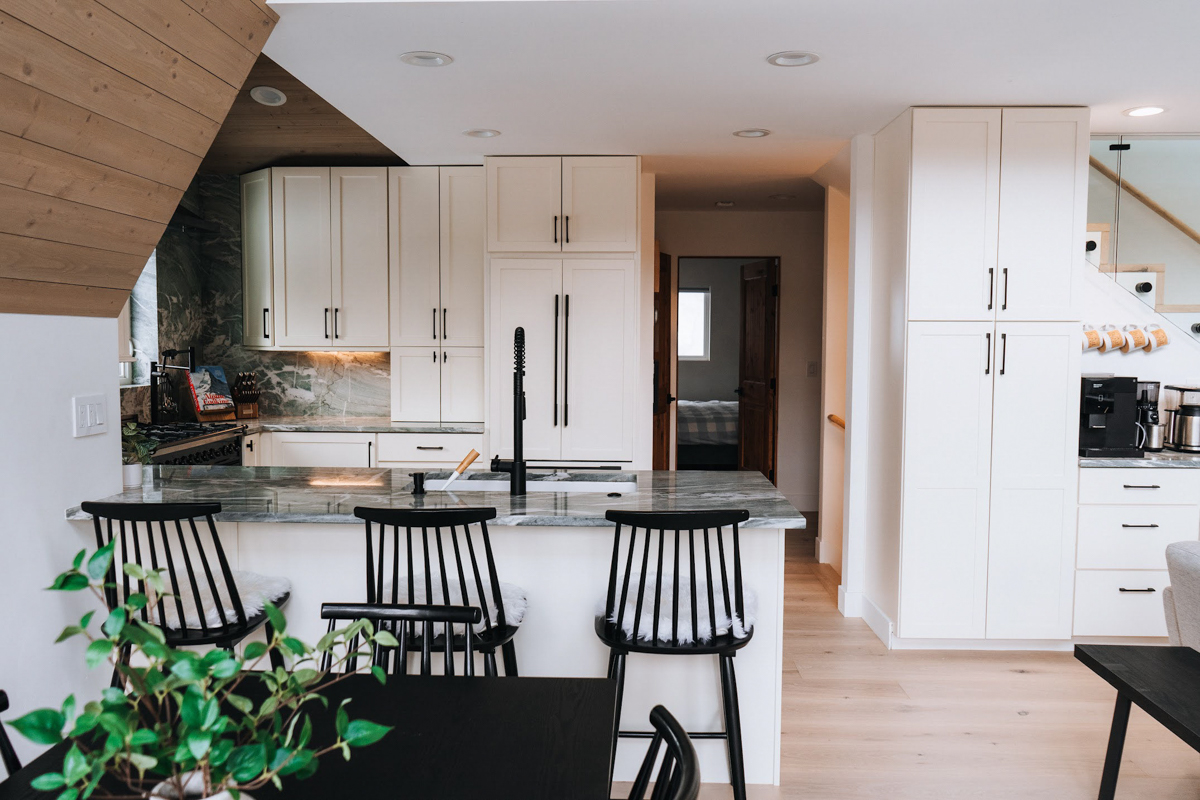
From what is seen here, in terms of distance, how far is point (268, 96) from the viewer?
3.77 meters

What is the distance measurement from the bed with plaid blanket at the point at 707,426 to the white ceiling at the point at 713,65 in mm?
4480

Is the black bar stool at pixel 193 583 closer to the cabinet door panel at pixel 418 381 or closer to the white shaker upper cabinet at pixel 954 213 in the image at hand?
the cabinet door panel at pixel 418 381

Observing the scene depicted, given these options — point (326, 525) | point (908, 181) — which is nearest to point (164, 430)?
point (326, 525)

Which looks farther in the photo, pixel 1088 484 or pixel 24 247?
pixel 1088 484

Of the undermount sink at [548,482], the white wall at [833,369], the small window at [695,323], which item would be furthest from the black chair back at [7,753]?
the small window at [695,323]

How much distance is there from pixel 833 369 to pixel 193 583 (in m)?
3.95

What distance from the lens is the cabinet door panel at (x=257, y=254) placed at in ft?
16.0

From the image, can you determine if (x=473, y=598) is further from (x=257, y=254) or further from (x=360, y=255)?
(x=257, y=254)

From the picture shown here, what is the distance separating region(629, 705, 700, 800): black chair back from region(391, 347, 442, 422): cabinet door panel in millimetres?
3800

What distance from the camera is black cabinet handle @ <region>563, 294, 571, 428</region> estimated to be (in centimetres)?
438

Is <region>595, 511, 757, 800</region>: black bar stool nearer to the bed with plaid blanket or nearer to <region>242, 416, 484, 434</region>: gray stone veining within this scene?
<region>242, 416, 484, 434</region>: gray stone veining

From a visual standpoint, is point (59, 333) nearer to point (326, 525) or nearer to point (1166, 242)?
point (326, 525)

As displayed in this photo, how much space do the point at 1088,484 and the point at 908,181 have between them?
1540 millimetres

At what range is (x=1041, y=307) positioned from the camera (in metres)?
3.57
